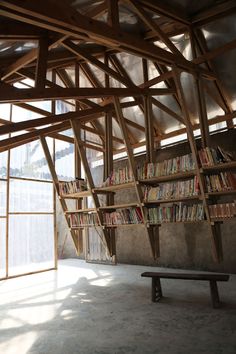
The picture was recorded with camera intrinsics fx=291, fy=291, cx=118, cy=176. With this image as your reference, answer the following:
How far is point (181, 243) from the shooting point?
7969mm

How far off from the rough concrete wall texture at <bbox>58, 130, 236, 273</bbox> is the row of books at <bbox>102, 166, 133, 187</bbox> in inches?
108

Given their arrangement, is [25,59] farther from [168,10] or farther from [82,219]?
[82,219]

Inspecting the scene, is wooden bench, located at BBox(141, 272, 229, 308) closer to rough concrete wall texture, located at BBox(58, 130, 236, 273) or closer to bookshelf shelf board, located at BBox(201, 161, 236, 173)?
bookshelf shelf board, located at BBox(201, 161, 236, 173)

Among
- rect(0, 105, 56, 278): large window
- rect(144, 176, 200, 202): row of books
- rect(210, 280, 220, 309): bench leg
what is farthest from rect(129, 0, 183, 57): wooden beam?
rect(0, 105, 56, 278): large window

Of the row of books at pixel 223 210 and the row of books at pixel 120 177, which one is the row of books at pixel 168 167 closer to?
the row of books at pixel 120 177

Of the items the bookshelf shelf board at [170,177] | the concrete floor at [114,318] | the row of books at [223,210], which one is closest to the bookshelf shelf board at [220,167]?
the bookshelf shelf board at [170,177]

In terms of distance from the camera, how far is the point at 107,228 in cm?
668

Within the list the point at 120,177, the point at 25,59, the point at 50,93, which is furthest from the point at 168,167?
the point at 25,59

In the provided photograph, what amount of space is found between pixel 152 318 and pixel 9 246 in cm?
493

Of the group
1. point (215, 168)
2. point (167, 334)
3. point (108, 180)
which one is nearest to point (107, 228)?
point (108, 180)

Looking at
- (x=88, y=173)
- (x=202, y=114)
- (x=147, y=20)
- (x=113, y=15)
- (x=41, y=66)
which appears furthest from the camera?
(x=88, y=173)

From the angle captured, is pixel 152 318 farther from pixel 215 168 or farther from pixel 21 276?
pixel 21 276

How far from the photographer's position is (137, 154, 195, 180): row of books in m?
5.12

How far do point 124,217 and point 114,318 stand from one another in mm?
2362
